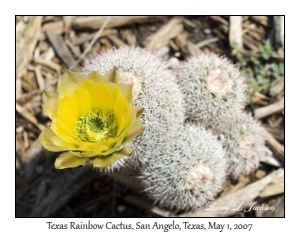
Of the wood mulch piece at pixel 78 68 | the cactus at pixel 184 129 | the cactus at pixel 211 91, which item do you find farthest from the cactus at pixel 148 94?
the wood mulch piece at pixel 78 68

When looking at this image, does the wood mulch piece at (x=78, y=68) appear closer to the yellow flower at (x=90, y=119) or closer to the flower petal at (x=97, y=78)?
the yellow flower at (x=90, y=119)

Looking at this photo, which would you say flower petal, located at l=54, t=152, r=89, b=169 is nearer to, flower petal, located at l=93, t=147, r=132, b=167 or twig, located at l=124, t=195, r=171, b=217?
flower petal, located at l=93, t=147, r=132, b=167

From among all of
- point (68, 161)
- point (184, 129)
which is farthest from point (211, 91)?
point (68, 161)

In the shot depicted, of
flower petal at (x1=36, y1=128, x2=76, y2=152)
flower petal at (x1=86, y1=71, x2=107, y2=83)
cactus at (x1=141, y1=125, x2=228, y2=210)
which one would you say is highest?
flower petal at (x1=86, y1=71, x2=107, y2=83)

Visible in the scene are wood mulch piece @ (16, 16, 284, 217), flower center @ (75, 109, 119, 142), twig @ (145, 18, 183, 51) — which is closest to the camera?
flower center @ (75, 109, 119, 142)

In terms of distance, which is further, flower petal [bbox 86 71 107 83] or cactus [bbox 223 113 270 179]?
cactus [bbox 223 113 270 179]

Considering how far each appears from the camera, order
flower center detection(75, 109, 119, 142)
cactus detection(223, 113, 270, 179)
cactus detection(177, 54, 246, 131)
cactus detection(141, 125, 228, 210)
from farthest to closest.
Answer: cactus detection(223, 113, 270, 179) < cactus detection(177, 54, 246, 131) < cactus detection(141, 125, 228, 210) < flower center detection(75, 109, 119, 142)

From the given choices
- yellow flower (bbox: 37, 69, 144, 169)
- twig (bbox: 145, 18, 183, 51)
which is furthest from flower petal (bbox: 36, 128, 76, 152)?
twig (bbox: 145, 18, 183, 51)
